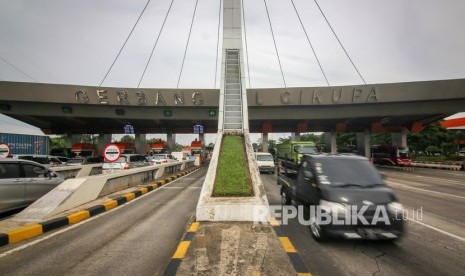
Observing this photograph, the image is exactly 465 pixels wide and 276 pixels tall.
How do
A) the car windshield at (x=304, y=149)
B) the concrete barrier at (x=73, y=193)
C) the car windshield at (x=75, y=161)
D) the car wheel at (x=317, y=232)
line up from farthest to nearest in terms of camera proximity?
Answer: the car windshield at (x=75, y=161), the car windshield at (x=304, y=149), the concrete barrier at (x=73, y=193), the car wheel at (x=317, y=232)

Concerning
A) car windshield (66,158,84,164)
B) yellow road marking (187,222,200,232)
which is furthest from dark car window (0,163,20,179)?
car windshield (66,158,84,164)

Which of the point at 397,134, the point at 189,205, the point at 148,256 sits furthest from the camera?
the point at 397,134

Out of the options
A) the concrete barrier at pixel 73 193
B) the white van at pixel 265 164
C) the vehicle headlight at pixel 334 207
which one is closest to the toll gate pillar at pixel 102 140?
the white van at pixel 265 164

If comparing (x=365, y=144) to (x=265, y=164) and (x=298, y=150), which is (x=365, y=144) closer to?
(x=298, y=150)

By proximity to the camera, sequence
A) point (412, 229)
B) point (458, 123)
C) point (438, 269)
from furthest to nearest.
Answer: point (458, 123)
point (412, 229)
point (438, 269)

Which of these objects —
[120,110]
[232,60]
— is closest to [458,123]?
[232,60]

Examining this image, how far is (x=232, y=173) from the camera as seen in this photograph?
1023cm

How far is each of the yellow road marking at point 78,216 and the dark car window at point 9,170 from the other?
1981 mm

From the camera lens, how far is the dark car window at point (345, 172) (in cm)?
620

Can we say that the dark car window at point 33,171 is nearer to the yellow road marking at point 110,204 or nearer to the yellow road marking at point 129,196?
the yellow road marking at point 110,204

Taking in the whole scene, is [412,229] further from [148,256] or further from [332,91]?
[332,91]

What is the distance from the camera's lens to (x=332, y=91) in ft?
103

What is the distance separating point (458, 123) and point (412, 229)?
7353cm

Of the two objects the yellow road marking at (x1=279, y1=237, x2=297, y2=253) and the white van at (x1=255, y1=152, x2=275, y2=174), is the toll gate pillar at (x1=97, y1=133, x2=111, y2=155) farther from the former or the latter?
the yellow road marking at (x1=279, y1=237, x2=297, y2=253)
